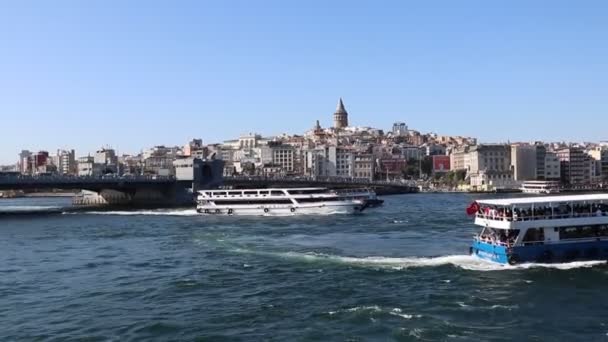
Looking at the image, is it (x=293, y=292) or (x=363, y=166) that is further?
(x=363, y=166)

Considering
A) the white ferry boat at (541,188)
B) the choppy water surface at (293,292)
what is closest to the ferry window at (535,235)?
the choppy water surface at (293,292)

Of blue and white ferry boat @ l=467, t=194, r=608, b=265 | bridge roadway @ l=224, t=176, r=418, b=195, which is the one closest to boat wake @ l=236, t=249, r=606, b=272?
blue and white ferry boat @ l=467, t=194, r=608, b=265

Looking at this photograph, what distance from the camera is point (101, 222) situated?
6806cm

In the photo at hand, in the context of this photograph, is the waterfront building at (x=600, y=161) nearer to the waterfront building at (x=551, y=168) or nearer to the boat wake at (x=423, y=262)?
the waterfront building at (x=551, y=168)

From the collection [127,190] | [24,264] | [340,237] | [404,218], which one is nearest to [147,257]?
[24,264]

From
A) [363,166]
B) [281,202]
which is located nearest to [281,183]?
[281,202]

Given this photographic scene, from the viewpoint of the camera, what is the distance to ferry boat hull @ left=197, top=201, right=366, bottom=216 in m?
72.9

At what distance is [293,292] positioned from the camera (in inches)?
1069

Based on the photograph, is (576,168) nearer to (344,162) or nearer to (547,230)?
(344,162)

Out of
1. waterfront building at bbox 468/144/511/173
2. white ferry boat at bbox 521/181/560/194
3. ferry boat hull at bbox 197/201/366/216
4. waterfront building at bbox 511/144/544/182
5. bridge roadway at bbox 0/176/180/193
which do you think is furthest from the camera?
waterfront building at bbox 468/144/511/173

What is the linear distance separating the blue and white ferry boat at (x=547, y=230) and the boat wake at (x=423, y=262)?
0.38 metres

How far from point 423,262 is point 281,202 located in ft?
140

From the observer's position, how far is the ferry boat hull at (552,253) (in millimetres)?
30953

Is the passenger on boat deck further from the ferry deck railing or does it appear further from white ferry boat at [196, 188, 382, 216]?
white ferry boat at [196, 188, 382, 216]
